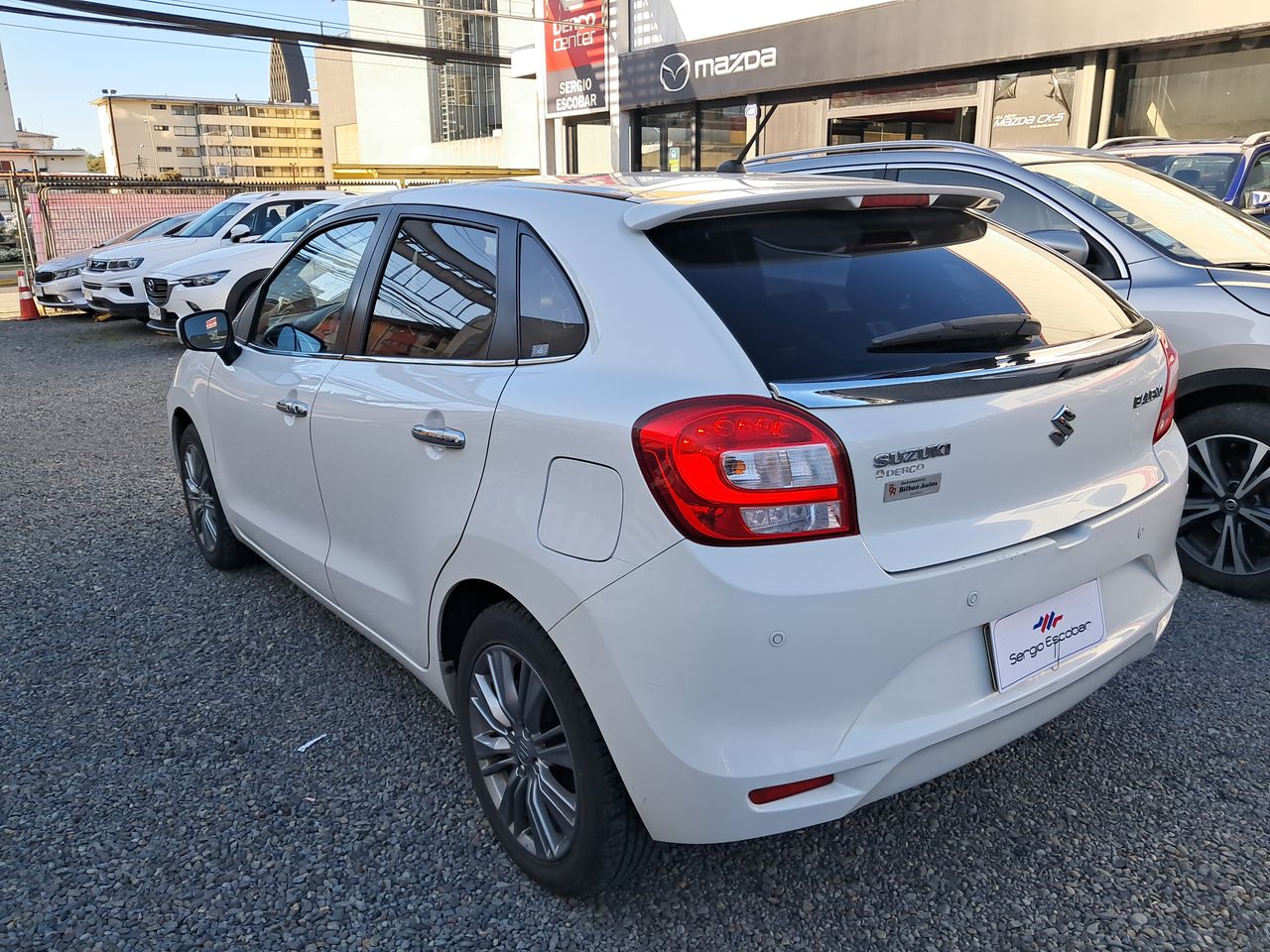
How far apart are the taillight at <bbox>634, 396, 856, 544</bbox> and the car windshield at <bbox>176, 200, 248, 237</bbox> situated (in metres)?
13.0

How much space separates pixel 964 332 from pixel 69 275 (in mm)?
15759

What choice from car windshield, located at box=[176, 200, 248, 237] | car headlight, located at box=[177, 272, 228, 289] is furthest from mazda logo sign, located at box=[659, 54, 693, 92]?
car headlight, located at box=[177, 272, 228, 289]

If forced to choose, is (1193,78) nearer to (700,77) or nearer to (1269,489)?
(700,77)

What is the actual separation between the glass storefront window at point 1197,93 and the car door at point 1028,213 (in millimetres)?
9203

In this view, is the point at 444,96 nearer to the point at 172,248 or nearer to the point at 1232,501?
the point at 172,248

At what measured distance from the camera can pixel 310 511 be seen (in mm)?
3262

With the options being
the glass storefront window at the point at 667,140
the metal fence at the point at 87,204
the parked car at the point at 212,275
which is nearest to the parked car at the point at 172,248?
the parked car at the point at 212,275

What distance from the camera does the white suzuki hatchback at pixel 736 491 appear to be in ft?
6.19

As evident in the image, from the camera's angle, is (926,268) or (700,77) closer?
(926,268)

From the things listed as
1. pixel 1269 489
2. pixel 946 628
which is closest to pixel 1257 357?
pixel 1269 489

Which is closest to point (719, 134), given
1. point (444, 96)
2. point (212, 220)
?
point (212, 220)

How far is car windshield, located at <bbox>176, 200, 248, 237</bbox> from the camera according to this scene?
44.0 feet

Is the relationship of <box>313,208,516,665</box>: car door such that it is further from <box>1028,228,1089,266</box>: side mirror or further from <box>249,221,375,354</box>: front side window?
<box>1028,228,1089,266</box>: side mirror

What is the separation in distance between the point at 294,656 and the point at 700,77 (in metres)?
17.0
